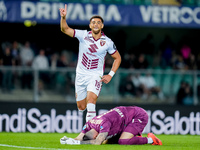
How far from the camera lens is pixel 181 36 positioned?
64.1 feet

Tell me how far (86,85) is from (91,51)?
0.70 meters

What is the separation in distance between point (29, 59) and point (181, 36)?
6.29 meters

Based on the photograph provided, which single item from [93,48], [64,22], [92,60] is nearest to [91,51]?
[93,48]

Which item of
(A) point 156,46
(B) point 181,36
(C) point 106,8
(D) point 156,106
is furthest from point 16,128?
(B) point 181,36

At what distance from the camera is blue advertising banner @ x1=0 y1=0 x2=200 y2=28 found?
16.4 meters

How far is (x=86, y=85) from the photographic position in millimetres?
10469

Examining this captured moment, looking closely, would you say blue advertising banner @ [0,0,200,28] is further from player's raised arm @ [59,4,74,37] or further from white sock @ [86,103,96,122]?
white sock @ [86,103,96,122]

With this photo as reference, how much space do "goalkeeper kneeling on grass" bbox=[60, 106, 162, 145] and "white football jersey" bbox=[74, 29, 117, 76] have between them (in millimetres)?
1394

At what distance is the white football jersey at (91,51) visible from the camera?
33.8 feet

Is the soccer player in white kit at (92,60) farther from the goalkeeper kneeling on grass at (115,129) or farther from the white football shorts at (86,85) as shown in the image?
the goalkeeper kneeling on grass at (115,129)

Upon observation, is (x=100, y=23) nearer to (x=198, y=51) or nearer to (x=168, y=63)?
(x=168, y=63)

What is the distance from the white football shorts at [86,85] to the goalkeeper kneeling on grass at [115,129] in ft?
3.37

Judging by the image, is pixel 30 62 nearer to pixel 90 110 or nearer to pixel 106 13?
pixel 106 13

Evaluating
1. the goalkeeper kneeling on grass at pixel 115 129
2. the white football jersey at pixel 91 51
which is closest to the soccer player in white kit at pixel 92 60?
the white football jersey at pixel 91 51
